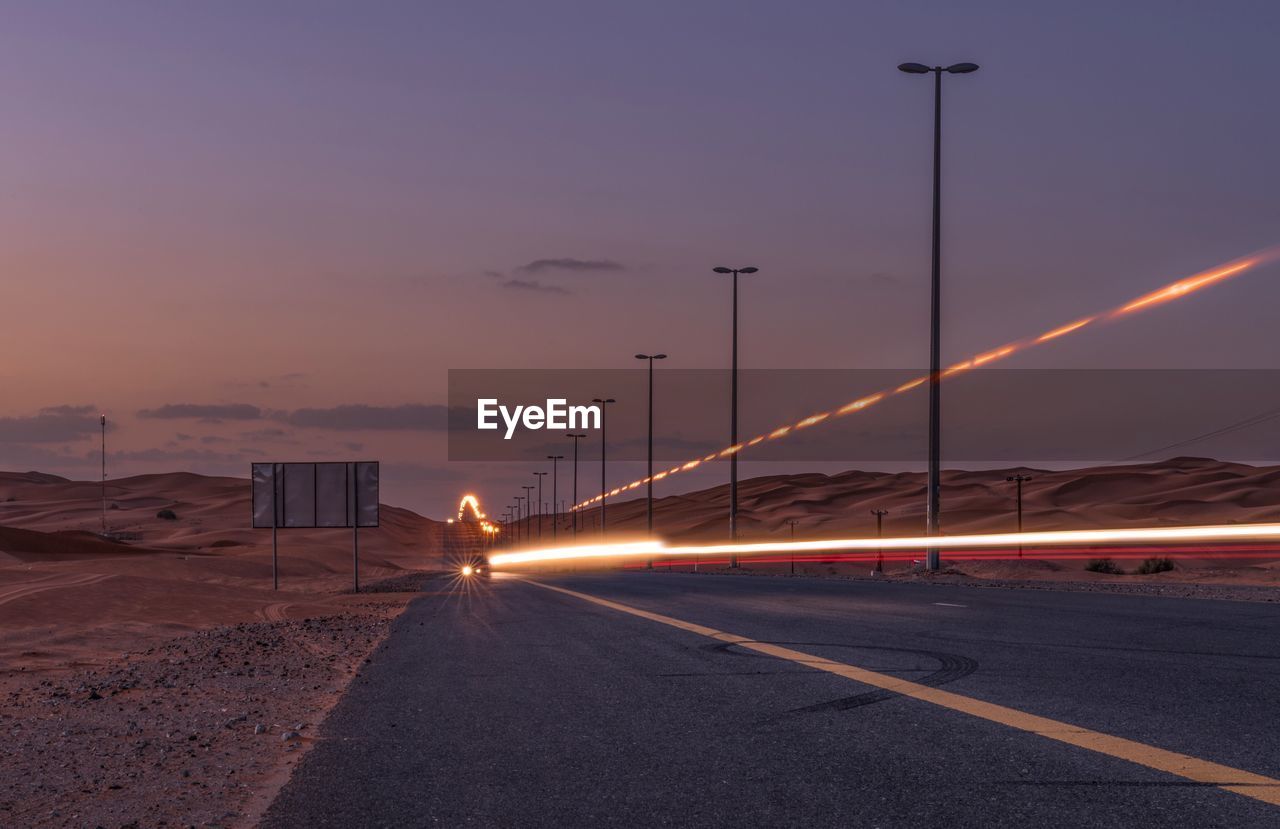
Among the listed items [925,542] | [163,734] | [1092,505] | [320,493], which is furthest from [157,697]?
[1092,505]

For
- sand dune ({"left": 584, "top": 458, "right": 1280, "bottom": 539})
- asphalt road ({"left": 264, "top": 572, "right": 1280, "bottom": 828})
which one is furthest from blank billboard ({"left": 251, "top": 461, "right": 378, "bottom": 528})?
sand dune ({"left": 584, "top": 458, "right": 1280, "bottom": 539})

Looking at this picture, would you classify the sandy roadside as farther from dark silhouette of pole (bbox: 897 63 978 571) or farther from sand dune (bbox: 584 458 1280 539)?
sand dune (bbox: 584 458 1280 539)

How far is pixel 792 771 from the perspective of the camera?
579cm

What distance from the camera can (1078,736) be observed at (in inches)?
254

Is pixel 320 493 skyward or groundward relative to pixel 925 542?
skyward

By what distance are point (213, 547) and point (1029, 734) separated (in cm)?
13728

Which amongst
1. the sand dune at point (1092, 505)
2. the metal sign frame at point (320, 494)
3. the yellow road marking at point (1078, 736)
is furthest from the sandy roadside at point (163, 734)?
the sand dune at point (1092, 505)

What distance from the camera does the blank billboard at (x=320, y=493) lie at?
4797cm

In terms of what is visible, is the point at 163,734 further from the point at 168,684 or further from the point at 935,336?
the point at 935,336

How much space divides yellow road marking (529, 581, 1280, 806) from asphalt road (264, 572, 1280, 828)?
0.10 meters

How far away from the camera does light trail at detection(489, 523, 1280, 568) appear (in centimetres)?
2805

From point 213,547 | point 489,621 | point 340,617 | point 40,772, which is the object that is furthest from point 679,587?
point 213,547

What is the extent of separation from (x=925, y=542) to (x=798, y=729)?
1007 inches

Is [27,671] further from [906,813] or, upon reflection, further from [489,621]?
[906,813]
